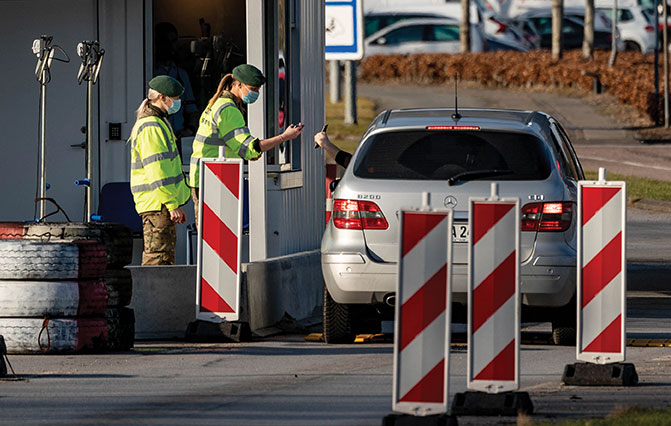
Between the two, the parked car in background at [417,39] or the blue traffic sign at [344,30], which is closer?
Answer: the blue traffic sign at [344,30]

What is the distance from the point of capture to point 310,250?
1520 centimetres

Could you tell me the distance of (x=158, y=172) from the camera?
12.2 metres

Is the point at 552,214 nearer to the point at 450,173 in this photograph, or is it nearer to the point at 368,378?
the point at 450,173

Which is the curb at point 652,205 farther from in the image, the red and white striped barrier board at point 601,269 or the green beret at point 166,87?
the red and white striped barrier board at point 601,269

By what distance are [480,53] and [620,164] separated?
2369cm

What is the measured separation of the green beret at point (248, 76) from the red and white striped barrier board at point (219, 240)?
130 centimetres

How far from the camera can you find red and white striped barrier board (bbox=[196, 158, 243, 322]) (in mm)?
11469

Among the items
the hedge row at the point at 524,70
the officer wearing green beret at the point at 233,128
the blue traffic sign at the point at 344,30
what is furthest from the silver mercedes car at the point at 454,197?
the hedge row at the point at 524,70

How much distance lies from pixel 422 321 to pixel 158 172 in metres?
5.04

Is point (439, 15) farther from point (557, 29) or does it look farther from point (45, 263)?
point (45, 263)

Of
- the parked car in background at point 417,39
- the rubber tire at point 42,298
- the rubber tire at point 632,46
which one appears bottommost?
the rubber tire at point 42,298

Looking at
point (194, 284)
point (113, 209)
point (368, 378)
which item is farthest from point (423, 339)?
point (113, 209)

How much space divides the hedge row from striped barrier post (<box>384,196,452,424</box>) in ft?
122

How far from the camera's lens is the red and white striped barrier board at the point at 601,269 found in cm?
929
